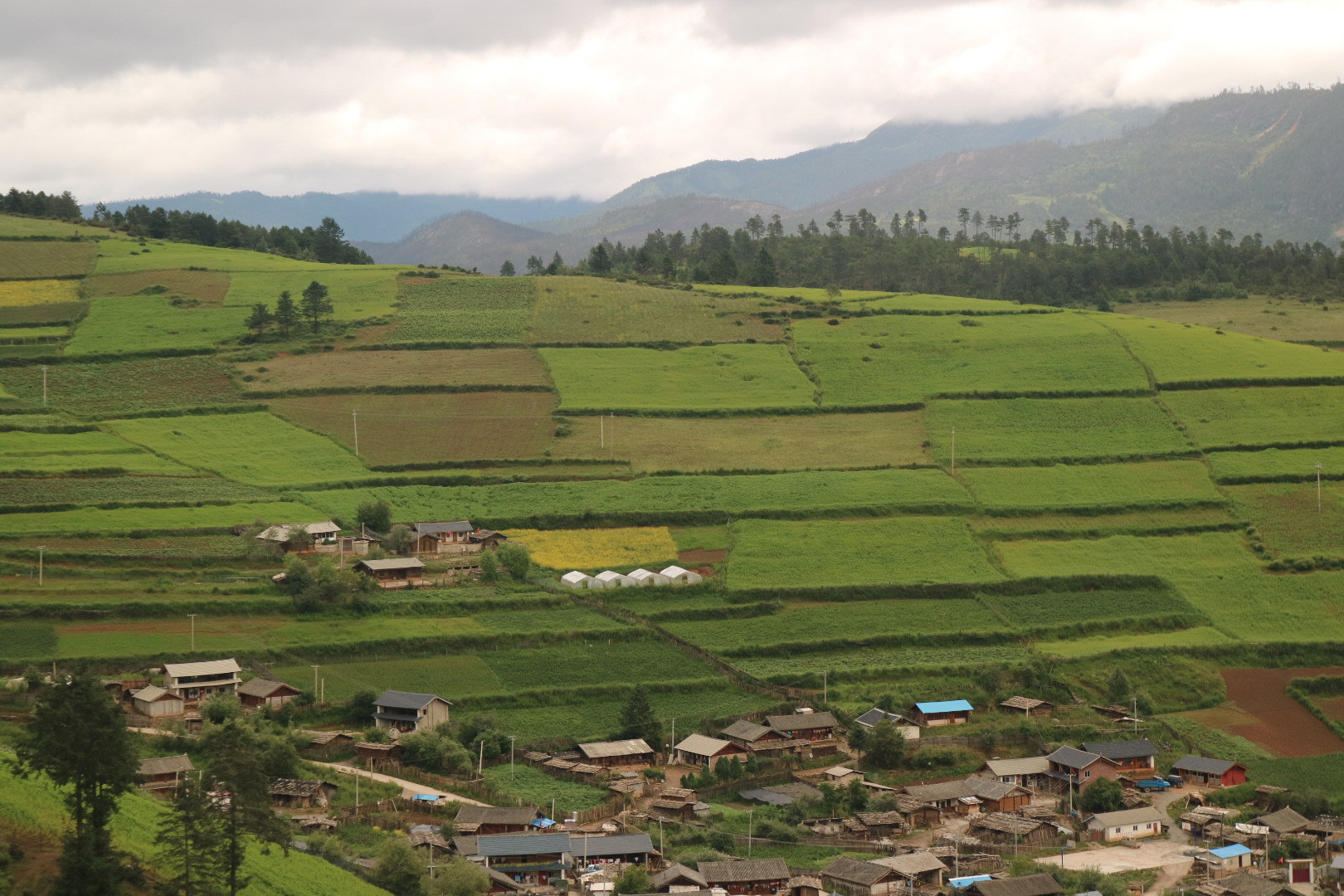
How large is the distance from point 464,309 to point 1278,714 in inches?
3524

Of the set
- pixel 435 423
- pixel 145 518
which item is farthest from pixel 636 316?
pixel 145 518

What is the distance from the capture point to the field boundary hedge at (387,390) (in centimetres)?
10582

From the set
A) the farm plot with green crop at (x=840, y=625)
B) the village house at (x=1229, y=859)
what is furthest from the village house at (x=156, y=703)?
the village house at (x=1229, y=859)

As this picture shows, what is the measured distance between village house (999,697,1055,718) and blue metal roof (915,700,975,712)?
200 centimetres

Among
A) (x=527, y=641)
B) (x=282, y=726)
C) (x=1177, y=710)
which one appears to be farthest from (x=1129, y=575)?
(x=282, y=726)

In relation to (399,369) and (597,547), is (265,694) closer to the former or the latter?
(597,547)

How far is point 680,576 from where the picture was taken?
77.6 metres

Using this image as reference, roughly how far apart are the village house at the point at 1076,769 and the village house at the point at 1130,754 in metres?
0.40

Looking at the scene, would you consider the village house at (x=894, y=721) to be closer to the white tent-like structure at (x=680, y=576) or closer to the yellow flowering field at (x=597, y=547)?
the white tent-like structure at (x=680, y=576)

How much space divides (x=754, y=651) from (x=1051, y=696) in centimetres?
1512

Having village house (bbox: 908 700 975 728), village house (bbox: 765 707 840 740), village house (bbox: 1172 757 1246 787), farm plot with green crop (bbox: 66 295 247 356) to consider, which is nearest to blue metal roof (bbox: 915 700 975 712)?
village house (bbox: 908 700 975 728)

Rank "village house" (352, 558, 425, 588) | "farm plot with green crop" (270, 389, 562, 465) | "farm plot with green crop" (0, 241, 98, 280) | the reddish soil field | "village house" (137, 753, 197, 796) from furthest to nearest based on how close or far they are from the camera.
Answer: "farm plot with green crop" (0, 241, 98, 280) < "farm plot with green crop" (270, 389, 562, 465) < "village house" (352, 558, 425, 588) < the reddish soil field < "village house" (137, 753, 197, 796)

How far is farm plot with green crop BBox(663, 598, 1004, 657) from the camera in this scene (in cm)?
7162

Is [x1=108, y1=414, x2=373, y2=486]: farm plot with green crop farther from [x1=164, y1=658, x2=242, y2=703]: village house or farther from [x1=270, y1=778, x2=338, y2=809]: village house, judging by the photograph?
[x1=270, y1=778, x2=338, y2=809]: village house
